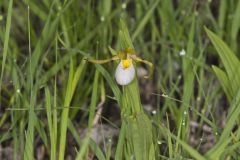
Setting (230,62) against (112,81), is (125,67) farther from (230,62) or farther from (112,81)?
(230,62)

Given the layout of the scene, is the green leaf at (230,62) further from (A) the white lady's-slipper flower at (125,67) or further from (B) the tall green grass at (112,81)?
(A) the white lady's-slipper flower at (125,67)

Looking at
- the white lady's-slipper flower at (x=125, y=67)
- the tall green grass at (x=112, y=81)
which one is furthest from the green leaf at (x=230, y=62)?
the white lady's-slipper flower at (x=125, y=67)

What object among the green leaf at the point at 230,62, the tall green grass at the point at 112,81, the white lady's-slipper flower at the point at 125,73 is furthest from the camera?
the green leaf at the point at 230,62

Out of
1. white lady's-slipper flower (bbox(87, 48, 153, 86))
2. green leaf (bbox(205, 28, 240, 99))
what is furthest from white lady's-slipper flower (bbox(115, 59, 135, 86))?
green leaf (bbox(205, 28, 240, 99))

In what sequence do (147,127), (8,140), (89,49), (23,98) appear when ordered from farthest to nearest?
(89,49)
(8,140)
(23,98)
(147,127)

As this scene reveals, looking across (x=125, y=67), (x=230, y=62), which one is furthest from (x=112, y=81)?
(x=230, y=62)

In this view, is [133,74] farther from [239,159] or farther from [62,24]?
[62,24]

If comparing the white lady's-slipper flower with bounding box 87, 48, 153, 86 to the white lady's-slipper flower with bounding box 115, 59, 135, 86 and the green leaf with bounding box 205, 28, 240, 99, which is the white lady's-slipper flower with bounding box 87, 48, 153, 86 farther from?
the green leaf with bounding box 205, 28, 240, 99

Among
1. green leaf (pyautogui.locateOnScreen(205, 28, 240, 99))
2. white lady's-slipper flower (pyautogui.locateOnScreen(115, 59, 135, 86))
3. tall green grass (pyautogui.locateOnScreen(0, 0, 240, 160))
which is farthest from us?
green leaf (pyautogui.locateOnScreen(205, 28, 240, 99))

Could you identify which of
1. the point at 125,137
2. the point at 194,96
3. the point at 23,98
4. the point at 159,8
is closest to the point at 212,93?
the point at 194,96
